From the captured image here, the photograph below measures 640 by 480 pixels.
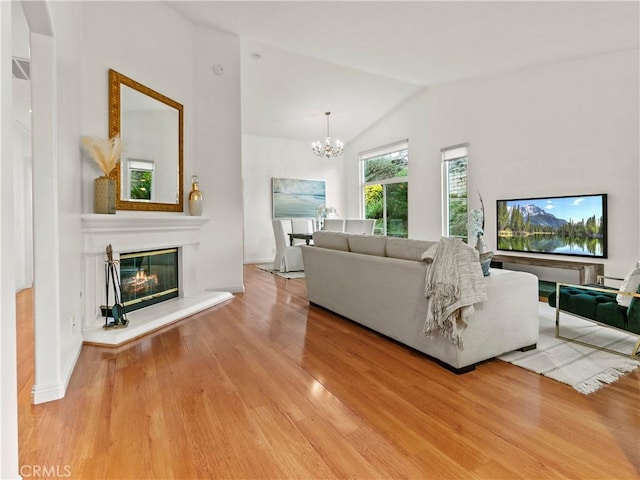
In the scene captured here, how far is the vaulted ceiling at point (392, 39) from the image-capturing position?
3.79m

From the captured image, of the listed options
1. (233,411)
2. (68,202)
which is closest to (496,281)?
(233,411)

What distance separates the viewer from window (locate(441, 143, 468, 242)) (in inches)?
240

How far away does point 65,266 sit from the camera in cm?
228

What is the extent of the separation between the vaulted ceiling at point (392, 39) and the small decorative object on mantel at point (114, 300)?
3.09 meters

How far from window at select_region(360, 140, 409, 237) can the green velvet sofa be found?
4523 millimetres

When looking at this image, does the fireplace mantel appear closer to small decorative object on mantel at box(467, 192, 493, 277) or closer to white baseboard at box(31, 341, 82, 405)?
white baseboard at box(31, 341, 82, 405)

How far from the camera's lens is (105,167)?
3160 mm

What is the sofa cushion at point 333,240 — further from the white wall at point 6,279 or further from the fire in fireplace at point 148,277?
the white wall at point 6,279

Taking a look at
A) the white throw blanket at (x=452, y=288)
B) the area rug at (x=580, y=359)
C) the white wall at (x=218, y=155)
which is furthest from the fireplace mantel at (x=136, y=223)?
the area rug at (x=580, y=359)

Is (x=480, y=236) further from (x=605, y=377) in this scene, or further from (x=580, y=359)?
(x=605, y=377)

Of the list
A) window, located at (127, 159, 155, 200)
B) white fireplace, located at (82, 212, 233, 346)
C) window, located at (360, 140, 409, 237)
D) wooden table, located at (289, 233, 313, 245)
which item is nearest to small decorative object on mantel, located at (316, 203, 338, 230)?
window, located at (360, 140, 409, 237)

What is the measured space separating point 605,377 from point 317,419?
1.82 m

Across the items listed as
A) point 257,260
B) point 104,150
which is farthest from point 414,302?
point 257,260

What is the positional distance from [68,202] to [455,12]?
418 cm
